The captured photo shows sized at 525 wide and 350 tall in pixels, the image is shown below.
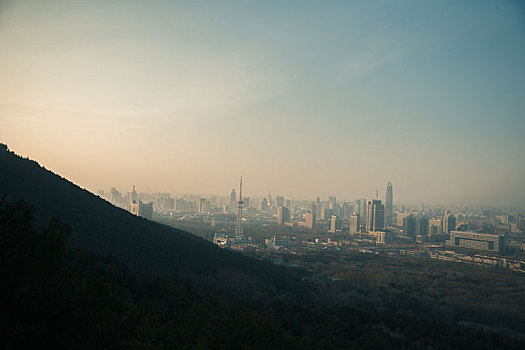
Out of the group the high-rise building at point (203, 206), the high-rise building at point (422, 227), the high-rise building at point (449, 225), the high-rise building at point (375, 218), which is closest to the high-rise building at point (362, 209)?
the high-rise building at point (375, 218)

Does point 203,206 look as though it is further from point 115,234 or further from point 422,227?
point 115,234

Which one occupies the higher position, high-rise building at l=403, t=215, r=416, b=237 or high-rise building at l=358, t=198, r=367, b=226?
high-rise building at l=358, t=198, r=367, b=226

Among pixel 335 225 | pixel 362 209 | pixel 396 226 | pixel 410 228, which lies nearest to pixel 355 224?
pixel 335 225

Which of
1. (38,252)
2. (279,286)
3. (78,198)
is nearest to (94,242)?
(78,198)

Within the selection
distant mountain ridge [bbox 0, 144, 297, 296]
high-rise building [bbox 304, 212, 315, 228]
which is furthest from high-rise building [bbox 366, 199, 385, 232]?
distant mountain ridge [bbox 0, 144, 297, 296]

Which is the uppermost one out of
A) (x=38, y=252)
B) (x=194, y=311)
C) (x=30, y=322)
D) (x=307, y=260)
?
(x=38, y=252)

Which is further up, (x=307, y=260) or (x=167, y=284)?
(x=167, y=284)

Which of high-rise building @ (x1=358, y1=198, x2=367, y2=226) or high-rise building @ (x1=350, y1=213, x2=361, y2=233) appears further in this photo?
high-rise building @ (x1=358, y1=198, x2=367, y2=226)

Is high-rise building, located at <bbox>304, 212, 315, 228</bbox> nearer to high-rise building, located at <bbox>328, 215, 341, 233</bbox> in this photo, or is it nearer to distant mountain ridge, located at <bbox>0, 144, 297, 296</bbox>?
high-rise building, located at <bbox>328, 215, 341, 233</bbox>

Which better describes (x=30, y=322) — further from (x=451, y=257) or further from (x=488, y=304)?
(x=451, y=257)
